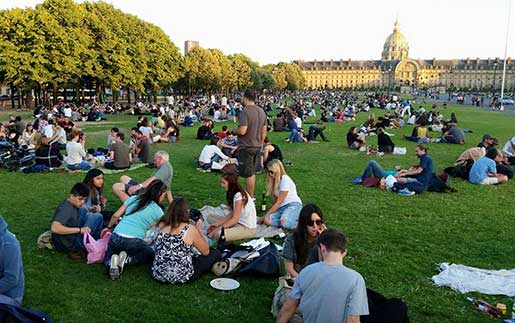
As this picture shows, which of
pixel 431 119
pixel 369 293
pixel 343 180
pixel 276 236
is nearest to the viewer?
pixel 369 293

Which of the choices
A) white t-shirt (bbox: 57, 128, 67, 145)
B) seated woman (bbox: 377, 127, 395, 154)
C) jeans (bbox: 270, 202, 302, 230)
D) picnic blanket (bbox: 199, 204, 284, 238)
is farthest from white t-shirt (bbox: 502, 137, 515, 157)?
white t-shirt (bbox: 57, 128, 67, 145)

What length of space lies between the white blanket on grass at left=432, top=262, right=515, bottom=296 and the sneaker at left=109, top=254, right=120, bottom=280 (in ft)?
14.4

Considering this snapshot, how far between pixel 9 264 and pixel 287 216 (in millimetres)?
4920

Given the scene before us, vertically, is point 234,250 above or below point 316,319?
below

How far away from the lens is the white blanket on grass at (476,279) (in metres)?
6.22

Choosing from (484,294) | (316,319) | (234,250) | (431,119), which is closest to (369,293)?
(316,319)

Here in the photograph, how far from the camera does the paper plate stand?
20.3 feet

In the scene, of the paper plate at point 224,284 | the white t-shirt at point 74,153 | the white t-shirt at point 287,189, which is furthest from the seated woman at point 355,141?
the paper plate at point 224,284

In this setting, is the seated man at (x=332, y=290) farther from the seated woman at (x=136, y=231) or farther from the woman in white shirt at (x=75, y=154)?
the woman in white shirt at (x=75, y=154)

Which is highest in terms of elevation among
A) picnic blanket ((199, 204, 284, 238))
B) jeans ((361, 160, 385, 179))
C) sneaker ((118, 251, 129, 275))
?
jeans ((361, 160, 385, 179))

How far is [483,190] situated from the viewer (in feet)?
40.2

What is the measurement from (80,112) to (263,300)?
107 ft

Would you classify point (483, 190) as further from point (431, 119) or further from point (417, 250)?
point (431, 119)

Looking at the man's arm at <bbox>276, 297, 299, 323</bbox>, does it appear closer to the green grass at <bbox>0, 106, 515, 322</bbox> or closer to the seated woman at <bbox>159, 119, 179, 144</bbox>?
the green grass at <bbox>0, 106, 515, 322</bbox>
